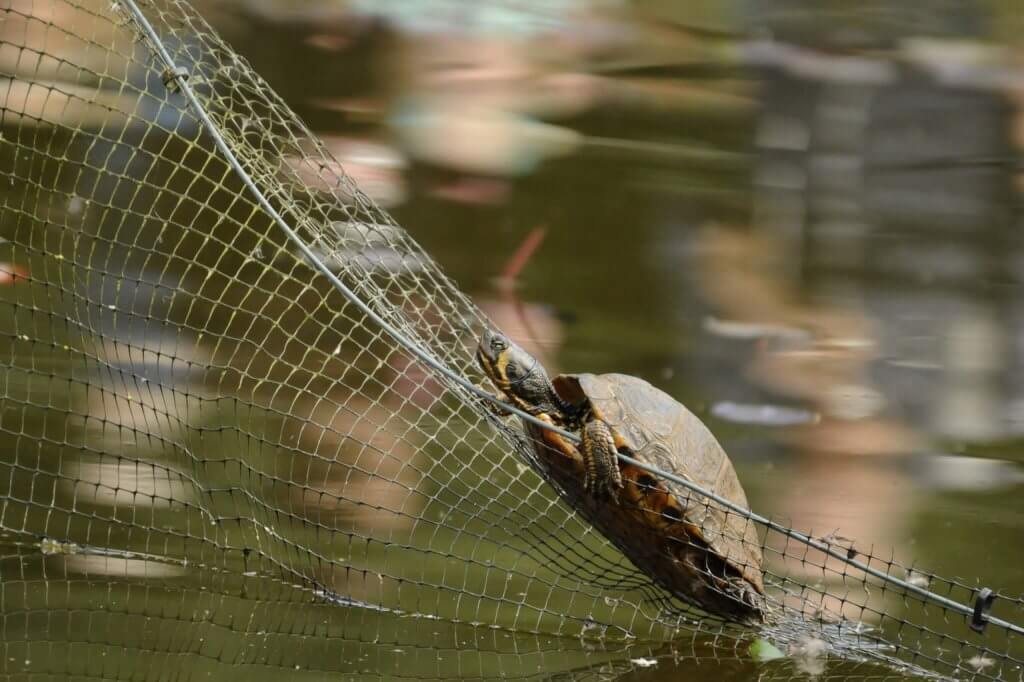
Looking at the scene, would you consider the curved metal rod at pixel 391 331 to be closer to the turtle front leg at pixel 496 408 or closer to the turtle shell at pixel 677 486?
the turtle shell at pixel 677 486

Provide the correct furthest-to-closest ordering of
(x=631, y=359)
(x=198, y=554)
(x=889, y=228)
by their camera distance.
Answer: (x=889, y=228), (x=631, y=359), (x=198, y=554)

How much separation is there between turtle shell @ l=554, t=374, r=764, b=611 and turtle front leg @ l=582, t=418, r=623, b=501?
0.09 feet

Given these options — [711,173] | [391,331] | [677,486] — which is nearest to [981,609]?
[677,486]

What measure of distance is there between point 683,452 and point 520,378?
44 centimetres

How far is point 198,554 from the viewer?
3.23 m

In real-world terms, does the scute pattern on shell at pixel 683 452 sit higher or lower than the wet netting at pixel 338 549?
higher

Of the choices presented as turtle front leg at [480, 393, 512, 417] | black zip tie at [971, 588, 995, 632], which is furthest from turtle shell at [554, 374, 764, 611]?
black zip tie at [971, 588, 995, 632]

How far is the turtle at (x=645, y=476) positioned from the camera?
8.71 ft

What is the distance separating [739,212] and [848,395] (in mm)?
1024

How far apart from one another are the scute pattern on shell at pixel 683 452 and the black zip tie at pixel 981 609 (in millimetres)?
519

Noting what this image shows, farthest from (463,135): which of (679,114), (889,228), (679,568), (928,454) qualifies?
(679,568)

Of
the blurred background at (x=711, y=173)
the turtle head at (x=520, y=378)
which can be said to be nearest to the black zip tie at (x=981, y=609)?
the turtle head at (x=520, y=378)

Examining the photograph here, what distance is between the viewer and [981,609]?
94.1 inches

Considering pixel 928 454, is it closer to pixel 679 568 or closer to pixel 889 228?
pixel 889 228
